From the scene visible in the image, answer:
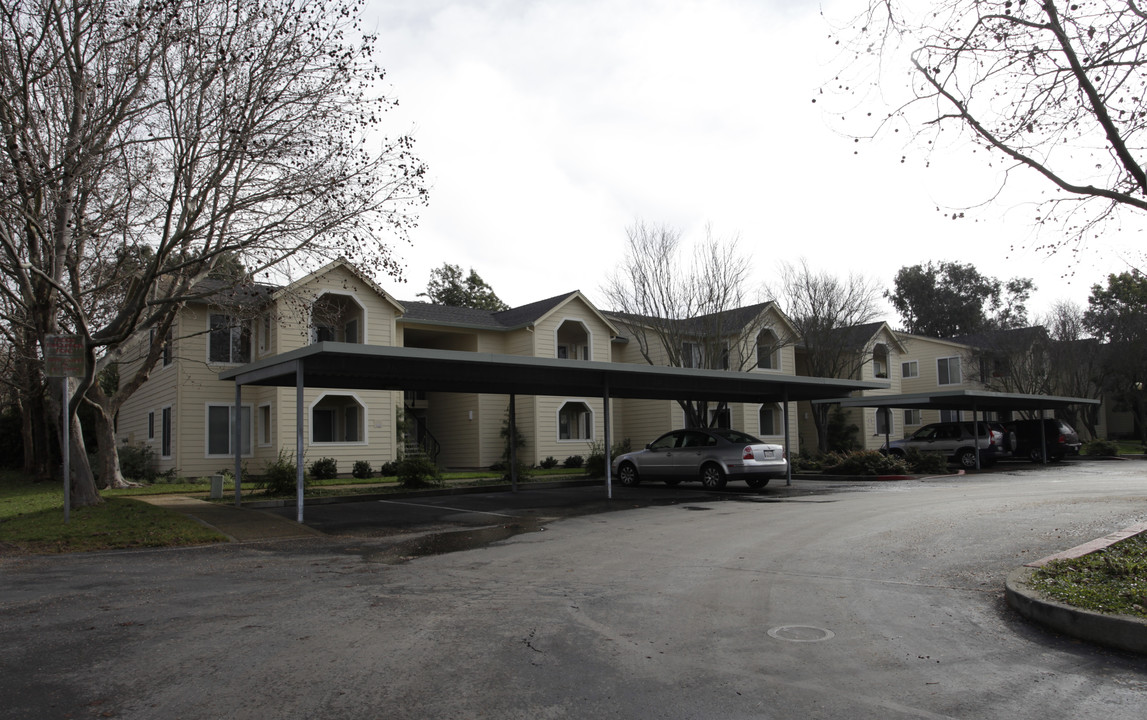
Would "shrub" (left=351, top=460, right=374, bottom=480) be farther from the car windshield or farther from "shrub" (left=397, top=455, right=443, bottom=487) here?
the car windshield

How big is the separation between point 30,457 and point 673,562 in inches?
1270

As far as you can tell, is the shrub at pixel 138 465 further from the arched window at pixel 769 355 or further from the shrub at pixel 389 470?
the arched window at pixel 769 355

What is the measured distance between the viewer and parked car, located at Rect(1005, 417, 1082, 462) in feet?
102

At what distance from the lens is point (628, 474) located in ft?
73.5

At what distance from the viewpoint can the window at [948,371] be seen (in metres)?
44.2

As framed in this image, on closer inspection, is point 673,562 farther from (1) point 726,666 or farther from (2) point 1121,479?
(2) point 1121,479

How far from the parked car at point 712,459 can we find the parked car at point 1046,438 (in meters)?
16.2

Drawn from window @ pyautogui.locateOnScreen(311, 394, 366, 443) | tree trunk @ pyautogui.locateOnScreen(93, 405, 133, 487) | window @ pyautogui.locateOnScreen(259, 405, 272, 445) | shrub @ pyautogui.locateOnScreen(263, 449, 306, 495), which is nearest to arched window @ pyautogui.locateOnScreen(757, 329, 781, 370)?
window @ pyautogui.locateOnScreen(311, 394, 366, 443)

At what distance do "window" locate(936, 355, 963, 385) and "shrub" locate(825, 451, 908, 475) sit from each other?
2044 centimetres

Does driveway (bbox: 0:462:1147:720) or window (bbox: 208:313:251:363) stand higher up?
window (bbox: 208:313:251:363)

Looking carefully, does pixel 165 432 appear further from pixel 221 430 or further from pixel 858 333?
pixel 858 333

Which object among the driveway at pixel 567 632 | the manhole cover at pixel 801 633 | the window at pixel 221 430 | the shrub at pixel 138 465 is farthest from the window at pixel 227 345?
the manhole cover at pixel 801 633

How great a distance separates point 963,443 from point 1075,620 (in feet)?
83.7

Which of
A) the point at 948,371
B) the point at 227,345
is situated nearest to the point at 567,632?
the point at 227,345
